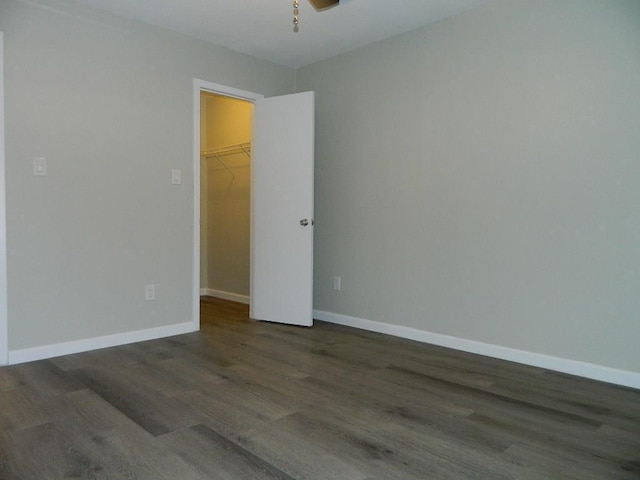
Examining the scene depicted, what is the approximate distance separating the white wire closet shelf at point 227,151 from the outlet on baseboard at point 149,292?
2075 millimetres

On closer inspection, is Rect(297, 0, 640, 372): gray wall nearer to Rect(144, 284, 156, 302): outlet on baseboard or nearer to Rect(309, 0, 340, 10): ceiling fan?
Rect(309, 0, 340, 10): ceiling fan

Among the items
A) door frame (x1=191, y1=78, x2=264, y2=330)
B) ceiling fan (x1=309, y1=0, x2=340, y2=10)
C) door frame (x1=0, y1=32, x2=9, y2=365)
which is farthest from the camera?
door frame (x1=191, y1=78, x2=264, y2=330)

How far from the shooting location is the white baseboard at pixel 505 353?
2664 millimetres

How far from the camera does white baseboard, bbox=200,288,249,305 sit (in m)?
5.18

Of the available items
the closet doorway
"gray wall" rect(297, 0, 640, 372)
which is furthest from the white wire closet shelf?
"gray wall" rect(297, 0, 640, 372)

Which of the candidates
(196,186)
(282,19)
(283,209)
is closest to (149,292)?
(196,186)

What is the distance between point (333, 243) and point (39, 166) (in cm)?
232

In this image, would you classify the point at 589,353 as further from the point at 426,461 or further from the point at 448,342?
the point at 426,461

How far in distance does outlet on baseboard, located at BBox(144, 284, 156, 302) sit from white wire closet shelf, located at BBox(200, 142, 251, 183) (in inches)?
81.7

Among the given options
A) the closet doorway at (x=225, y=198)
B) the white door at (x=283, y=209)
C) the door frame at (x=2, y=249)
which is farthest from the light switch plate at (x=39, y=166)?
the closet doorway at (x=225, y=198)

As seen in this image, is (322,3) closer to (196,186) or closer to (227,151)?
(196,186)

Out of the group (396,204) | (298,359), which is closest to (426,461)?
(298,359)

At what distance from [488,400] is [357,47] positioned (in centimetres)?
293

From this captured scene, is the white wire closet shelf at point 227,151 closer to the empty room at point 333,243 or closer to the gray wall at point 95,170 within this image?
the empty room at point 333,243
